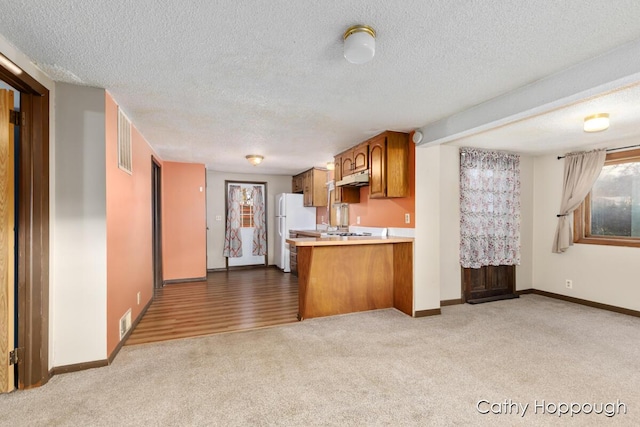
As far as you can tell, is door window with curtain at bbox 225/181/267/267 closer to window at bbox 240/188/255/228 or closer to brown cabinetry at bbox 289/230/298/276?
window at bbox 240/188/255/228

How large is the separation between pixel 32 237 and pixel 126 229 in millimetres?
853

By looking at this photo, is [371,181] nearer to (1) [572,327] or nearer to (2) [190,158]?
(1) [572,327]

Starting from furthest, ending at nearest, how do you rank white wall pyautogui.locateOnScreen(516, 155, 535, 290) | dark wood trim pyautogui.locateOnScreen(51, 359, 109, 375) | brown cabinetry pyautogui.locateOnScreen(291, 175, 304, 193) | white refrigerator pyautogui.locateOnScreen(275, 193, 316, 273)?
brown cabinetry pyautogui.locateOnScreen(291, 175, 304, 193) < white refrigerator pyautogui.locateOnScreen(275, 193, 316, 273) < white wall pyautogui.locateOnScreen(516, 155, 535, 290) < dark wood trim pyautogui.locateOnScreen(51, 359, 109, 375)

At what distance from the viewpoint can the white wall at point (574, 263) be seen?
3783 mm

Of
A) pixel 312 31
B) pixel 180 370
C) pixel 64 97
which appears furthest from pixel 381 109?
pixel 180 370

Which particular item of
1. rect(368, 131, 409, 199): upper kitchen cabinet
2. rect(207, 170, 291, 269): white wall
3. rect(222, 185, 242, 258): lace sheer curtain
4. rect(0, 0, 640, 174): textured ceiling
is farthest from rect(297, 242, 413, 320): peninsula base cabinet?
rect(207, 170, 291, 269): white wall

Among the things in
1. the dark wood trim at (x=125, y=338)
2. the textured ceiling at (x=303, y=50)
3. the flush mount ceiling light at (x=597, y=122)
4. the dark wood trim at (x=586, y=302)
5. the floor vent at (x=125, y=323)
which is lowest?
the dark wood trim at (x=586, y=302)

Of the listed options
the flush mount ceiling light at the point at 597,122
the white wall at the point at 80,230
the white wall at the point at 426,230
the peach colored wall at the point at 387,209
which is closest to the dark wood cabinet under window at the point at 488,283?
the white wall at the point at 426,230

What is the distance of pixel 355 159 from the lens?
4379mm

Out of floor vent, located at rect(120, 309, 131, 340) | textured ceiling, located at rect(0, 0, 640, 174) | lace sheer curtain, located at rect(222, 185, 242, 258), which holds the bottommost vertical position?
floor vent, located at rect(120, 309, 131, 340)

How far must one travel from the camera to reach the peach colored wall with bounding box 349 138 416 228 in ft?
12.1

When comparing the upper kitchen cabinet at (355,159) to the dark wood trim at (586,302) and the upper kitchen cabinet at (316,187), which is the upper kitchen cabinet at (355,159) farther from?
the dark wood trim at (586,302)

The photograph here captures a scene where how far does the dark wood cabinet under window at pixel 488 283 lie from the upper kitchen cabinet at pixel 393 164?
5.64ft
